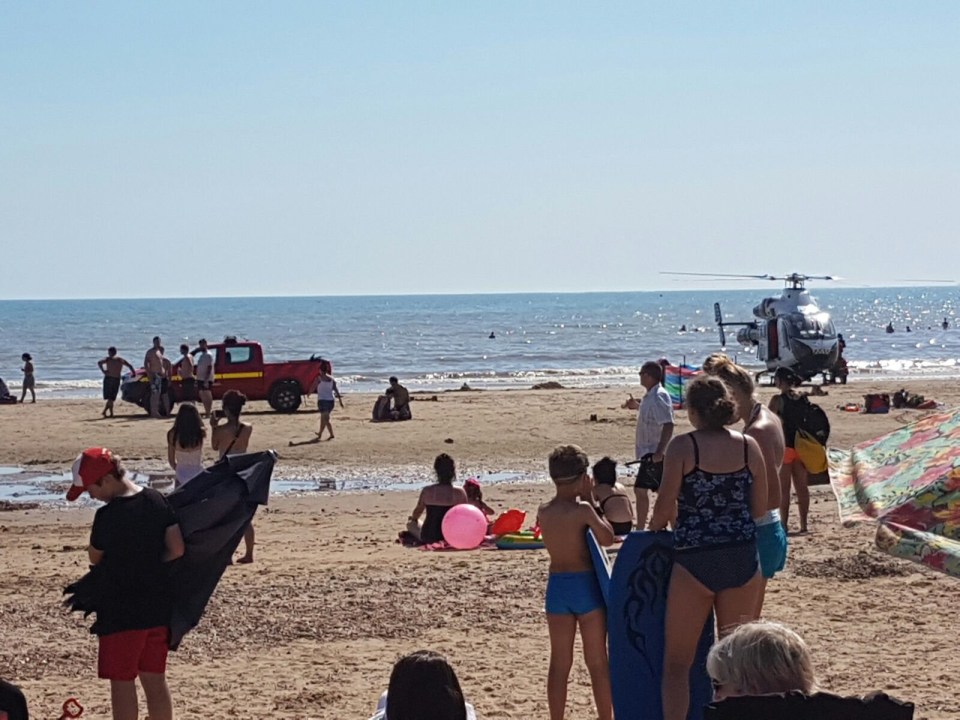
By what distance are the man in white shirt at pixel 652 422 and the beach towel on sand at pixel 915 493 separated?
5645 mm

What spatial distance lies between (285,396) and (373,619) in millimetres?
18219

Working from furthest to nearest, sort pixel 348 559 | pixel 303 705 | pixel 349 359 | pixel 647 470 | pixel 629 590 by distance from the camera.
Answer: pixel 349 359
pixel 348 559
pixel 647 470
pixel 303 705
pixel 629 590

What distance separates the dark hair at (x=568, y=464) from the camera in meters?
5.81

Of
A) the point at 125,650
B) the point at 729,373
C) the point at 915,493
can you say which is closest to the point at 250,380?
the point at 729,373

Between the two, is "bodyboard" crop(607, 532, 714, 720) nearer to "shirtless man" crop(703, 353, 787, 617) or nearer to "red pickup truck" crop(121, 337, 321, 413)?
"shirtless man" crop(703, 353, 787, 617)

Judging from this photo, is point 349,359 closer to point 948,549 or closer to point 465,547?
point 465,547

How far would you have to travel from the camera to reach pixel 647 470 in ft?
31.2

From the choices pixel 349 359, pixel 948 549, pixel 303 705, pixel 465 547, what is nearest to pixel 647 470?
pixel 465 547

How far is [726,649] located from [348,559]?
797 cm

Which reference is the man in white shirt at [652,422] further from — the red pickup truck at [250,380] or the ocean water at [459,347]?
the ocean water at [459,347]

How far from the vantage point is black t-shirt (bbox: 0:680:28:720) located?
4.22 metres

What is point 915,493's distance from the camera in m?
4.07

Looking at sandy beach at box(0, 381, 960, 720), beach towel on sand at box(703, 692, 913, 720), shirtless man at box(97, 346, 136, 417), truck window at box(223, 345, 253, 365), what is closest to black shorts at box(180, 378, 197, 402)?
truck window at box(223, 345, 253, 365)

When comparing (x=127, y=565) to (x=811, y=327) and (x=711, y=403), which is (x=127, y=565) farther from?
(x=811, y=327)
